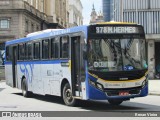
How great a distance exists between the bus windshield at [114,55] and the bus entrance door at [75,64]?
0.99 metres

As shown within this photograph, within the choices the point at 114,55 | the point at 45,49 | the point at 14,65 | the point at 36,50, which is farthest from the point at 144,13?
the point at 114,55

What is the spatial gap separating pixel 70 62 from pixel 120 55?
2.11 metres

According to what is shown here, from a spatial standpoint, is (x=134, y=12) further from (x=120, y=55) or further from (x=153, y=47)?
(x=120, y=55)

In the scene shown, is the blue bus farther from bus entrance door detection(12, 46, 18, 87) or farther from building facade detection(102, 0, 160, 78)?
building facade detection(102, 0, 160, 78)

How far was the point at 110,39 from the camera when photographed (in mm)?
15258

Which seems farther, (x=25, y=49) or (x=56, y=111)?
(x=25, y=49)

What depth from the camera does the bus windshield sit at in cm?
1500

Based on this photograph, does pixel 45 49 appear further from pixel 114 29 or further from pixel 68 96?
pixel 114 29

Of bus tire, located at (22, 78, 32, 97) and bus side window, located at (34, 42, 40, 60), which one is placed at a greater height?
bus side window, located at (34, 42, 40, 60)

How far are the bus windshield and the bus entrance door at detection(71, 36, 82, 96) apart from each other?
99 centimetres

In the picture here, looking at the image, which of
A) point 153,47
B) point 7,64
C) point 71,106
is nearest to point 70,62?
point 71,106

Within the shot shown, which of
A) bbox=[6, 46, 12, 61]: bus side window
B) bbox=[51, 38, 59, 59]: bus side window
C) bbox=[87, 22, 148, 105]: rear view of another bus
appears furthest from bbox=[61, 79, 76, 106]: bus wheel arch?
bbox=[6, 46, 12, 61]: bus side window

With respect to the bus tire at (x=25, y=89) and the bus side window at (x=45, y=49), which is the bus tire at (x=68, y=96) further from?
the bus tire at (x=25, y=89)

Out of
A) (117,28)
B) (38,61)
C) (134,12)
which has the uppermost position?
(134,12)
